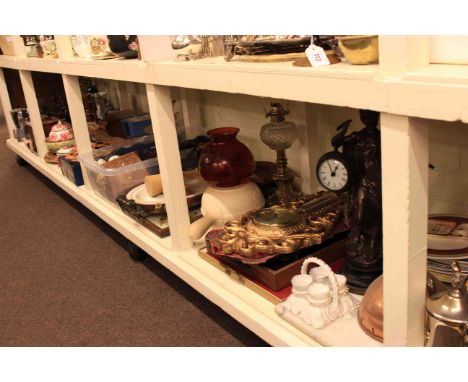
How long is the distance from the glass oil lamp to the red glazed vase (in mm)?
68

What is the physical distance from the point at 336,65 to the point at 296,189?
687mm

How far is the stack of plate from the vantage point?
0.81 metres

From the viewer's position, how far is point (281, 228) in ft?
3.23

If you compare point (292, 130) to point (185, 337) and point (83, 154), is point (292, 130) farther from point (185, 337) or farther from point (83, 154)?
point (83, 154)

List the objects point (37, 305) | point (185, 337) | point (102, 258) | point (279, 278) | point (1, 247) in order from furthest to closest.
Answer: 1. point (1, 247)
2. point (102, 258)
3. point (37, 305)
4. point (185, 337)
5. point (279, 278)

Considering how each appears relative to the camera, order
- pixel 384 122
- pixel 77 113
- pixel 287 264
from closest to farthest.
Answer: pixel 384 122 → pixel 287 264 → pixel 77 113

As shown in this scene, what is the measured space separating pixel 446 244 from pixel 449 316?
0.87 ft

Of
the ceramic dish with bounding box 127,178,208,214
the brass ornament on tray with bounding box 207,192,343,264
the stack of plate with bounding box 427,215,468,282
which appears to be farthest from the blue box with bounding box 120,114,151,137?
the stack of plate with bounding box 427,215,468,282

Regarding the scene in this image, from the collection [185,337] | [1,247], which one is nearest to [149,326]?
[185,337]

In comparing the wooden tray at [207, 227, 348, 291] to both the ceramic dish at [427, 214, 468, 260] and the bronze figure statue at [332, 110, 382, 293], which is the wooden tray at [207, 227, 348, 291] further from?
the ceramic dish at [427, 214, 468, 260]

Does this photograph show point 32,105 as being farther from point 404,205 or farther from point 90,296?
point 404,205

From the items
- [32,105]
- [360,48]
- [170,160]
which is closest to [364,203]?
[360,48]

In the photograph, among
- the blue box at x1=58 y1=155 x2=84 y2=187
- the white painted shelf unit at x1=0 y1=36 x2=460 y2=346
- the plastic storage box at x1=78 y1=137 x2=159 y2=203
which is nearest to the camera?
the white painted shelf unit at x1=0 y1=36 x2=460 y2=346
